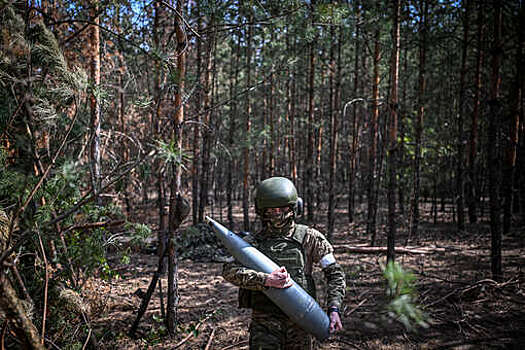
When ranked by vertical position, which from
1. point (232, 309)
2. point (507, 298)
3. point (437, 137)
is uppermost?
point (437, 137)

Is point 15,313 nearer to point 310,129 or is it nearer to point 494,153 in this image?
point 494,153

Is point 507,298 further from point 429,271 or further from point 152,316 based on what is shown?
point 152,316

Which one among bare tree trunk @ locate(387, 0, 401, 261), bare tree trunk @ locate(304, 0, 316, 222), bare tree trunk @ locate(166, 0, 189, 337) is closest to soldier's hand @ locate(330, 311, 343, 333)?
bare tree trunk @ locate(166, 0, 189, 337)

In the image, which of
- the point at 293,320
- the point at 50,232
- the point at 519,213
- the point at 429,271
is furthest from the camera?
the point at 519,213

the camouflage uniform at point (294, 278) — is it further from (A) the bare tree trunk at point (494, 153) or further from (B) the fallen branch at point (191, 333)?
(A) the bare tree trunk at point (494, 153)

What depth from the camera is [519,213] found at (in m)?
12.6

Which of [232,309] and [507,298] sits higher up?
[507,298]

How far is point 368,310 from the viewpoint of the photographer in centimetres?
496

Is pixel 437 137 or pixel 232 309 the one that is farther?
pixel 437 137

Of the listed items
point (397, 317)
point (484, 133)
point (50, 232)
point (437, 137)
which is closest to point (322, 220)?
point (437, 137)

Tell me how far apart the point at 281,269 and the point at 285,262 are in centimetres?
25

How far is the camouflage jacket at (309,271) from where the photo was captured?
2.40 meters

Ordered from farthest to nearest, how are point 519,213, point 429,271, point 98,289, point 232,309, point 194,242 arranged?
point 519,213 < point 194,242 < point 429,271 < point 232,309 < point 98,289

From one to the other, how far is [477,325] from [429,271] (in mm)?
2421
